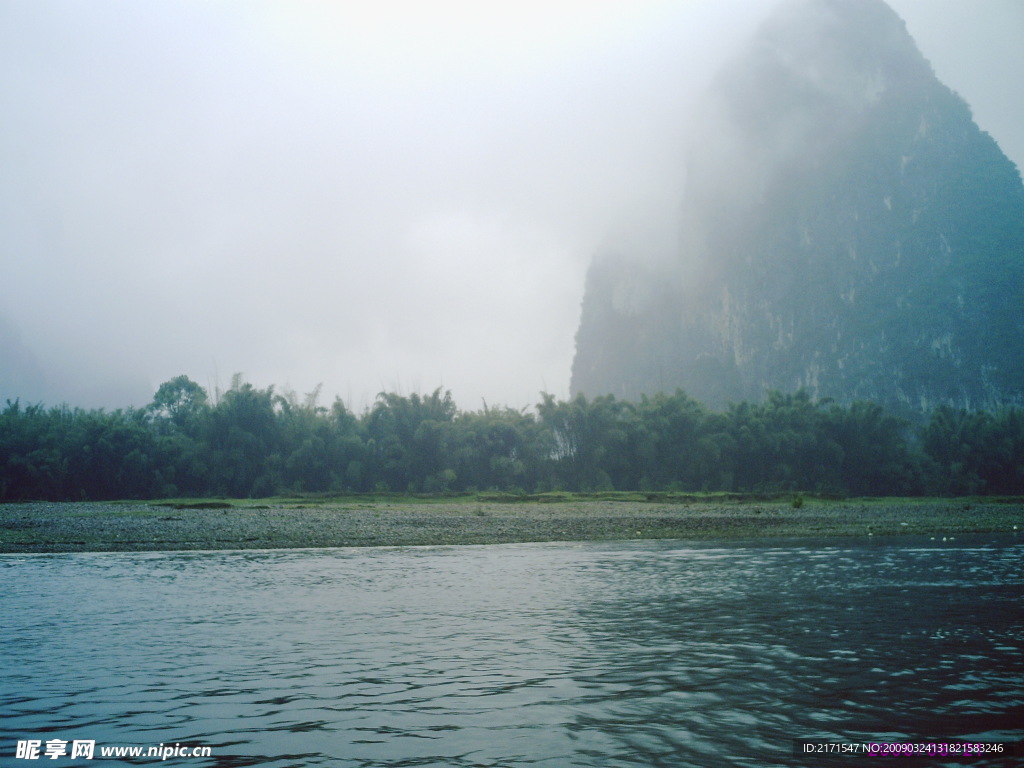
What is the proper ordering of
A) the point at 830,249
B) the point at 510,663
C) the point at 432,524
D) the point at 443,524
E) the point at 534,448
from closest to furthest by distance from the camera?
the point at 510,663 < the point at 432,524 < the point at 443,524 < the point at 534,448 < the point at 830,249

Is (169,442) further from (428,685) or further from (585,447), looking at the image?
(428,685)

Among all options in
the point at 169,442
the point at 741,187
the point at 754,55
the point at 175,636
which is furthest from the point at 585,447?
the point at 754,55

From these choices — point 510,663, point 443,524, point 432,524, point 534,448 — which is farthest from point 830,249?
point 510,663

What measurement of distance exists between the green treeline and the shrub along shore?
44.0 feet

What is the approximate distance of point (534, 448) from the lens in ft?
196

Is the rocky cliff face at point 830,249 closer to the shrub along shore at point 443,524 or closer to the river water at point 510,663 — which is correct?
the shrub along shore at point 443,524

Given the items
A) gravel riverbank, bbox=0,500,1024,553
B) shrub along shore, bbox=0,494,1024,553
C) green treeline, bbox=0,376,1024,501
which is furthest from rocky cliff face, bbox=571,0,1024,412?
gravel riverbank, bbox=0,500,1024,553

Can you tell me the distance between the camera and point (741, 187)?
501 ft

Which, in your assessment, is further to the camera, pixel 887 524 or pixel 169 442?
pixel 169 442

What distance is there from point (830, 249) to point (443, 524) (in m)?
121

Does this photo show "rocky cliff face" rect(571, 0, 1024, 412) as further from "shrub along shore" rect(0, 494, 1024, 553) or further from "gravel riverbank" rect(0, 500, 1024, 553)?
"gravel riverbank" rect(0, 500, 1024, 553)

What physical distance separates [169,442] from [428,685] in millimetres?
53343

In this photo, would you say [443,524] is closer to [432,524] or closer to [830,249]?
[432,524]

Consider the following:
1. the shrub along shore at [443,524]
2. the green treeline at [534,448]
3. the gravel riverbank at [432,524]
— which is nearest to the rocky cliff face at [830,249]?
the green treeline at [534,448]
